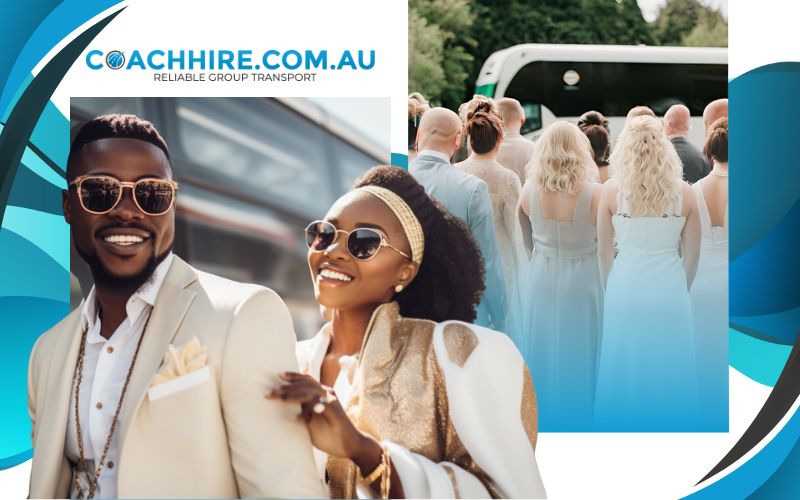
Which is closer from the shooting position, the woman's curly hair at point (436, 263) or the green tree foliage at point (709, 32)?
the woman's curly hair at point (436, 263)

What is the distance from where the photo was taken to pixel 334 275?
543 centimetres

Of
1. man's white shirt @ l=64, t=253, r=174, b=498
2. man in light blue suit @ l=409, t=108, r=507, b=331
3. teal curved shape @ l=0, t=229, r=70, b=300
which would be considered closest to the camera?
→ man's white shirt @ l=64, t=253, r=174, b=498

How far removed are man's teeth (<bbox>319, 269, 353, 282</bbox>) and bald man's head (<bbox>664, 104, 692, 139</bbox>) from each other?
98.6 inches

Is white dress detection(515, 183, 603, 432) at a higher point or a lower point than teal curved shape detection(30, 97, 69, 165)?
lower

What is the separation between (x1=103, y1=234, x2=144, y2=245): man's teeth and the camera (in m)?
5.25

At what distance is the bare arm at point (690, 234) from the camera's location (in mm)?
6910

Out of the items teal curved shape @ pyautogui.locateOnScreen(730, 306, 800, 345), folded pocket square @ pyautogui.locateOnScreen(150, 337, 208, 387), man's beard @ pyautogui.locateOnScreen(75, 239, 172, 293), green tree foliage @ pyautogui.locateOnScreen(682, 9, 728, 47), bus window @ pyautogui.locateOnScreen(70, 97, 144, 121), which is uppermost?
green tree foliage @ pyautogui.locateOnScreen(682, 9, 728, 47)

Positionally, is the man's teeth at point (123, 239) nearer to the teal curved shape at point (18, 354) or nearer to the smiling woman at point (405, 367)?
the teal curved shape at point (18, 354)

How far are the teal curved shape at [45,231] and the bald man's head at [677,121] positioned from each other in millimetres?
3474

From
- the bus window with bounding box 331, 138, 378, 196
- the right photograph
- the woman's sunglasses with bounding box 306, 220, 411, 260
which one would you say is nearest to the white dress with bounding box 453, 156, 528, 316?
the right photograph

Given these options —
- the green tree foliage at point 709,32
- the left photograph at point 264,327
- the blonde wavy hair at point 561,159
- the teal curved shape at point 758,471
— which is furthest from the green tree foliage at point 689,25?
the left photograph at point 264,327

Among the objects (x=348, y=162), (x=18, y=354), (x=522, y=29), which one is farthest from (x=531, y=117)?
(x=18, y=354)

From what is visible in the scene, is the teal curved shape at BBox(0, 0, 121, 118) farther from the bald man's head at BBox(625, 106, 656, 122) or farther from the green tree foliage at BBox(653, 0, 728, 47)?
the green tree foliage at BBox(653, 0, 728, 47)

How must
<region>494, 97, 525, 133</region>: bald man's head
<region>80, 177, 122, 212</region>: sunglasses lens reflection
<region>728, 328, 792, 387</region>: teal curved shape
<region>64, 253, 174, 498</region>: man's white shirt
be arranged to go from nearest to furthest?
<region>64, 253, 174, 498</region>: man's white shirt
<region>80, 177, 122, 212</region>: sunglasses lens reflection
<region>728, 328, 792, 387</region>: teal curved shape
<region>494, 97, 525, 133</region>: bald man's head
